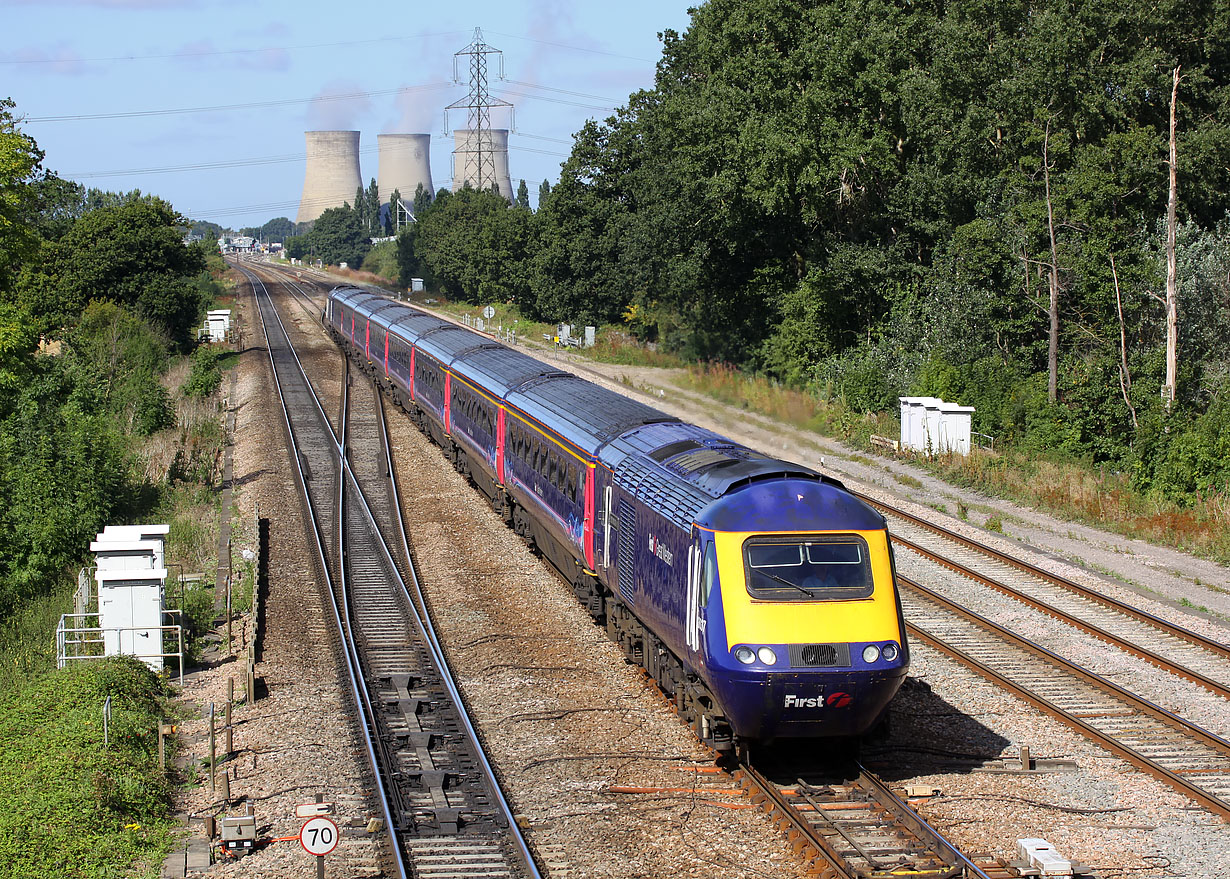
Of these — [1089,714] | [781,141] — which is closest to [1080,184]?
[781,141]

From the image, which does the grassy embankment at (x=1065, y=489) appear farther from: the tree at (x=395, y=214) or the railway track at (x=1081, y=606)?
the tree at (x=395, y=214)

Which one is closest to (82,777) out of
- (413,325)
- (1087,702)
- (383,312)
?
(1087,702)

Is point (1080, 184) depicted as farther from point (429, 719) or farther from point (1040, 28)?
point (429, 719)

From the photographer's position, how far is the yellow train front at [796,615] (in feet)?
37.6

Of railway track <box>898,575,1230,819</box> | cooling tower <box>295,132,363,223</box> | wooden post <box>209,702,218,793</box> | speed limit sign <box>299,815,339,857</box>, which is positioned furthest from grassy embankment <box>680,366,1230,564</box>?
cooling tower <box>295,132,363,223</box>

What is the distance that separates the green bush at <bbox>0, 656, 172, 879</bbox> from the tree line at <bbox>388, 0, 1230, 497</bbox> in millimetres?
23334

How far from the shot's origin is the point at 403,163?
151500 mm

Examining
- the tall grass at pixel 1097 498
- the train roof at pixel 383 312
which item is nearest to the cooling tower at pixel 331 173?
the train roof at pixel 383 312

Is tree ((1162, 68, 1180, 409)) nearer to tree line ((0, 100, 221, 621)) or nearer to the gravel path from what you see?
the gravel path

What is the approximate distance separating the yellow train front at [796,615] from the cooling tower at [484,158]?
360 feet

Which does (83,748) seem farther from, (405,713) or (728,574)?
(728,574)

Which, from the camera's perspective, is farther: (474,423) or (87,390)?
(87,390)

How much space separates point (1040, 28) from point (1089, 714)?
83.0ft

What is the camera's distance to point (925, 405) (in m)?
33.7
